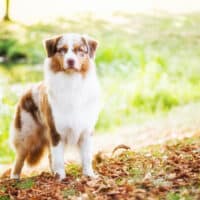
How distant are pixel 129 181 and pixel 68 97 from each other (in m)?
0.73

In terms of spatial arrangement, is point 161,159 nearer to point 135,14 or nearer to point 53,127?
point 53,127

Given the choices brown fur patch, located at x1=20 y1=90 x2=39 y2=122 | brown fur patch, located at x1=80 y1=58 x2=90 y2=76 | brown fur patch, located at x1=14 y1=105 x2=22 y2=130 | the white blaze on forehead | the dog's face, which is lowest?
brown fur patch, located at x1=14 y1=105 x2=22 y2=130

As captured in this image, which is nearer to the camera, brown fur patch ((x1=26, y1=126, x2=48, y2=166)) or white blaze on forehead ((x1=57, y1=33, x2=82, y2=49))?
white blaze on forehead ((x1=57, y1=33, x2=82, y2=49))

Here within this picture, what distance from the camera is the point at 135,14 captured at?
11.9 metres

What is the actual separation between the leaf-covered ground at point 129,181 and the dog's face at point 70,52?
77 cm

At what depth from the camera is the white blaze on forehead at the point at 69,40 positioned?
15.6ft

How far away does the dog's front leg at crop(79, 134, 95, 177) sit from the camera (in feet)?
16.7

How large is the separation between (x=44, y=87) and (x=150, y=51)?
221 inches

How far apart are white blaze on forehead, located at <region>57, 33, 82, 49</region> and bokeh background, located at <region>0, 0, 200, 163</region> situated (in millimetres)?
3218

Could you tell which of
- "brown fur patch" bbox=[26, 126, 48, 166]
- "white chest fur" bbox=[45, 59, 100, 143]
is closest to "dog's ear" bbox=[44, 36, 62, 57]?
"white chest fur" bbox=[45, 59, 100, 143]

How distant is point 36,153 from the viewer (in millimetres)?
5590

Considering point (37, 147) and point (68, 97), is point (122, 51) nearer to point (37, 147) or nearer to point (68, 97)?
point (37, 147)

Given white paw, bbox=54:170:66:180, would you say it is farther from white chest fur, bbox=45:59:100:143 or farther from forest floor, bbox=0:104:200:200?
white chest fur, bbox=45:59:100:143

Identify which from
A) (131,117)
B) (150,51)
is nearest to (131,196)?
(131,117)
